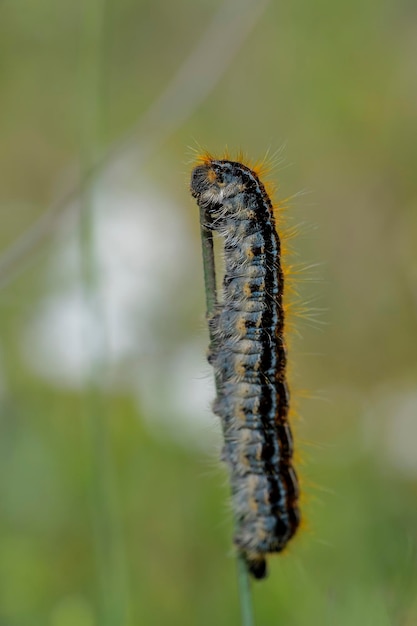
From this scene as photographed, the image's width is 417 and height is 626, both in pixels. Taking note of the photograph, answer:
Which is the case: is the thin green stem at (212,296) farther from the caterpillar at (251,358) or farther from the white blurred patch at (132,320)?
the white blurred patch at (132,320)

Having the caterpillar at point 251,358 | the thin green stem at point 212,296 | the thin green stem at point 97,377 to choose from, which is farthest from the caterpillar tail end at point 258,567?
the thin green stem at point 212,296

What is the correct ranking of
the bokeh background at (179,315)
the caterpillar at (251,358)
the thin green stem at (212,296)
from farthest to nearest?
the bokeh background at (179,315) → the caterpillar at (251,358) → the thin green stem at (212,296)

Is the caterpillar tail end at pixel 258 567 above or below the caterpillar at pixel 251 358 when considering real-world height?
below

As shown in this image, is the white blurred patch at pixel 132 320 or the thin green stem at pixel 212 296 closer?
the thin green stem at pixel 212 296

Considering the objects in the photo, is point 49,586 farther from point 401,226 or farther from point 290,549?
point 401,226

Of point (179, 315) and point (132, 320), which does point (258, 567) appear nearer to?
point (132, 320)

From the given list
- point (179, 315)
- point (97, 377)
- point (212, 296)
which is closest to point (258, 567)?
point (97, 377)

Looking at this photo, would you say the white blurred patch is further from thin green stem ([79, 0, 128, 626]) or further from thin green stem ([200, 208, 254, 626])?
thin green stem ([200, 208, 254, 626])

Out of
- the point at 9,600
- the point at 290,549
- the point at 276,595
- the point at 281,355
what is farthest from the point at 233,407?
the point at 9,600
